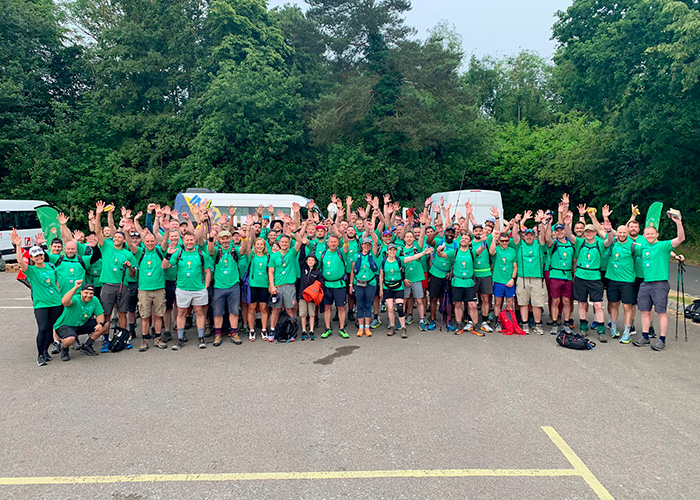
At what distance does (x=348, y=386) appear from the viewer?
5.62 m

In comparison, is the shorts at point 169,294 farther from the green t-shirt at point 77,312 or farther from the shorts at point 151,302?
the green t-shirt at point 77,312

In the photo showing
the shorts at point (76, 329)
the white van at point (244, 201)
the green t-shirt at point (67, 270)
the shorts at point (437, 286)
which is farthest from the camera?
the white van at point (244, 201)

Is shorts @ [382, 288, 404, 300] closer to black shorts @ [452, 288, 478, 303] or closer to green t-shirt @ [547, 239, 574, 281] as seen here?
black shorts @ [452, 288, 478, 303]

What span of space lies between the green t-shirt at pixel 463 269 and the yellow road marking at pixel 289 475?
438 centimetres

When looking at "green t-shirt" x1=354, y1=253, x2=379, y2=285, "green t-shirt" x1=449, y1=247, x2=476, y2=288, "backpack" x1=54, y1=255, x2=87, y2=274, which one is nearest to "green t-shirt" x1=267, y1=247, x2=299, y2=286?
"green t-shirt" x1=354, y1=253, x2=379, y2=285

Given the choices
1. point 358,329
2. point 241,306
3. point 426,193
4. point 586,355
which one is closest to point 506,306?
point 586,355

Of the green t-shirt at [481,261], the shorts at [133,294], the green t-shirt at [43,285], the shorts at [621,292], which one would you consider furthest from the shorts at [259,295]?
the shorts at [621,292]

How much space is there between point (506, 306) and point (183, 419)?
5.61 metres

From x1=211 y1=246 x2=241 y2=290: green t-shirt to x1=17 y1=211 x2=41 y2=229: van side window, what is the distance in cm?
1712

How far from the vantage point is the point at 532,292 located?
808 centimetres

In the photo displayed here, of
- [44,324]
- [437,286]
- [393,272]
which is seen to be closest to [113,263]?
[44,324]

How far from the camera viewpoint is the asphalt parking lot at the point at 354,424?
366 centimetres

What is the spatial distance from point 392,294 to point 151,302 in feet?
12.4

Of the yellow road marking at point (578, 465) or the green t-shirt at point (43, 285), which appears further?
the green t-shirt at point (43, 285)
